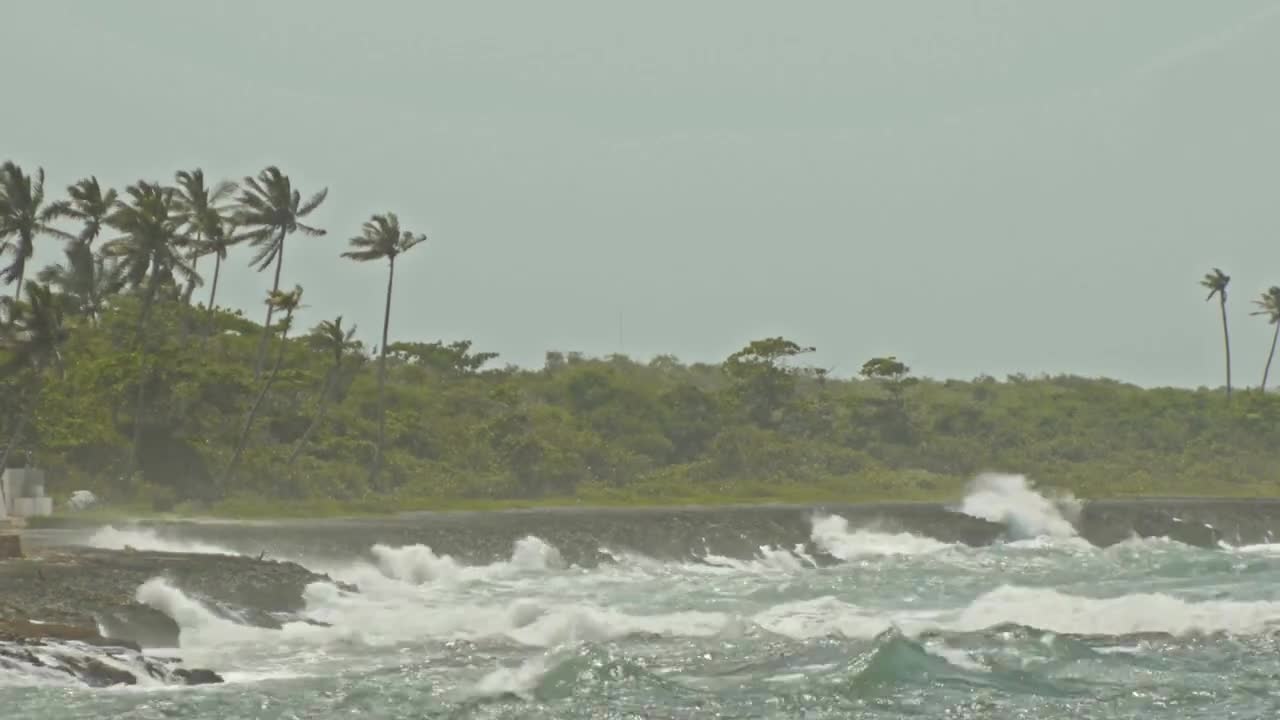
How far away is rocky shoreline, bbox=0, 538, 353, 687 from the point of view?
70.8 feet

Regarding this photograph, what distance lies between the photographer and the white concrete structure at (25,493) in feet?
165

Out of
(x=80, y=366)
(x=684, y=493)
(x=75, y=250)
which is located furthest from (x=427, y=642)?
(x=75, y=250)

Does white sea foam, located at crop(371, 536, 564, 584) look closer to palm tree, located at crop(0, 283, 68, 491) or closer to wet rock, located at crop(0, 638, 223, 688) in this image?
palm tree, located at crop(0, 283, 68, 491)

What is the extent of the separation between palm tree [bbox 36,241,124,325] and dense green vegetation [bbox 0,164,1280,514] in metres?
0.14

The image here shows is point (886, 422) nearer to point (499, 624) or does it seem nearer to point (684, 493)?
point (684, 493)

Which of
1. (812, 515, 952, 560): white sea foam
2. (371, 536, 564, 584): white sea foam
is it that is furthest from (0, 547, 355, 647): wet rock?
(812, 515, 952, 560): white sea foam

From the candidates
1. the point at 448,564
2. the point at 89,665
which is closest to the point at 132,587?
the point at 89,665

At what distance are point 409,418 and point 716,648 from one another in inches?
2056

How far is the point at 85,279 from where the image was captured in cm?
7362

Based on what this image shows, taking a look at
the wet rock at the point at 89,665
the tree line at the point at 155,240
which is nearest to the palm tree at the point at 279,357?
the tree line at the point at 155,240

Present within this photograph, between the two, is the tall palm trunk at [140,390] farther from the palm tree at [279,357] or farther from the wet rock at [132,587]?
the wet rock at [132,587]

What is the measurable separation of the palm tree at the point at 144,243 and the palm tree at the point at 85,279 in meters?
2.51

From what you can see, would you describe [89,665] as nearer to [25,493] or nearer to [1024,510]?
[25,493]

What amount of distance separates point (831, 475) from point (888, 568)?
34677mm
